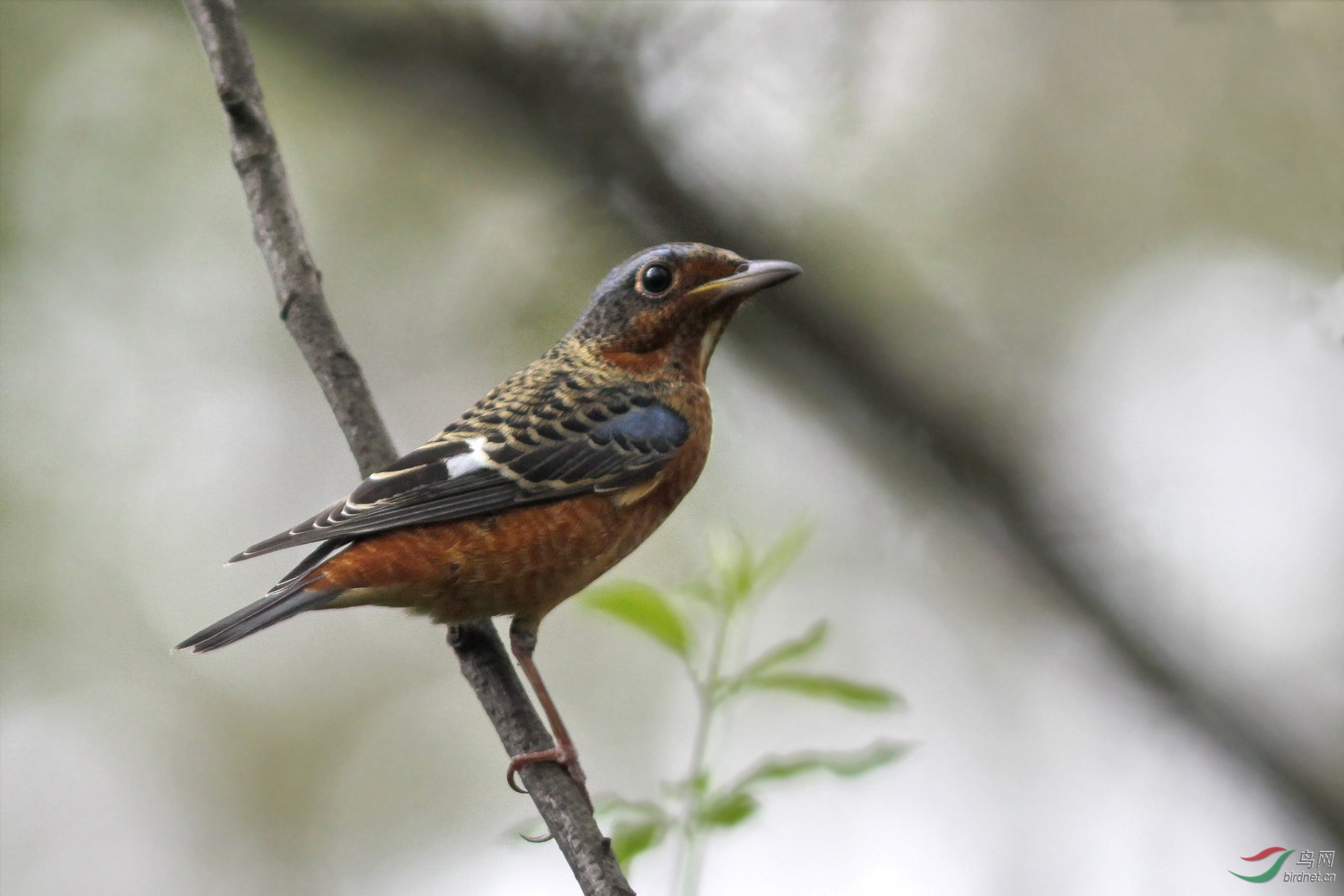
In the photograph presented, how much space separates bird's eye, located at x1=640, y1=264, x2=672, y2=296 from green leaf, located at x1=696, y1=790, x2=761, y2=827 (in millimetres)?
2090

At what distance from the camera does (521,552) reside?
3.61 meters

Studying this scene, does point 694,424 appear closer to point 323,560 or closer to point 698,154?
point 323,560

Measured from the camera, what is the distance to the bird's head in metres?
3.85

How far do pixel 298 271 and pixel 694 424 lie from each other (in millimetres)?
1459

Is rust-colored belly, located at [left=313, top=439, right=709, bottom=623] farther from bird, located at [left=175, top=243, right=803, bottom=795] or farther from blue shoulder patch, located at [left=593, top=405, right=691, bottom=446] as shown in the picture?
blue shoulder patch, located at [left=593, top=405, right=691, bottom=446]

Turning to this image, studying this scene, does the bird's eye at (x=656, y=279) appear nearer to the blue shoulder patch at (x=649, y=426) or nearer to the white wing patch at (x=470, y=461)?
the blue shoulder patch at (x=649, y=426)

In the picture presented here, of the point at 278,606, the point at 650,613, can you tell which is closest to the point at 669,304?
the point at 278,606

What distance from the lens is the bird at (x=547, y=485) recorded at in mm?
3453

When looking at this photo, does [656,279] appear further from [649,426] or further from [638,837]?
[638,837]

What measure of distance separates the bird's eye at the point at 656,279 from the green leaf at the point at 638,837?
82.5 inches

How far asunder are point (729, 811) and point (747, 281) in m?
1.94

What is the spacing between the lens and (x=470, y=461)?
372 centimetres

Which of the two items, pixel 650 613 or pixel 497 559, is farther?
pixel 497 559

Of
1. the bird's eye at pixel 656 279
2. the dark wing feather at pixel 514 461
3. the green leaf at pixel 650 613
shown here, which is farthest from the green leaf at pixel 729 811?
the bird's eye at pixel 656 279
